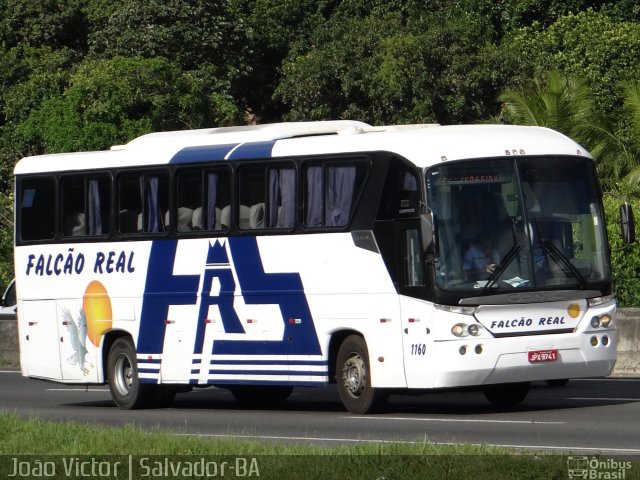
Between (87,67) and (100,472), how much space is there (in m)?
31.2

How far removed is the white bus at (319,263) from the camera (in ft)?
52.0

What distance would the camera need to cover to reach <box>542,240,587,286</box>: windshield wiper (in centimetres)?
1608

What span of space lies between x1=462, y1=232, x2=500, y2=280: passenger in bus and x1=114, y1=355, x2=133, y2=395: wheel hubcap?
571cm

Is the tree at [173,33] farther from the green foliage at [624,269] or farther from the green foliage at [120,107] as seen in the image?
the green foliage at [624,269]

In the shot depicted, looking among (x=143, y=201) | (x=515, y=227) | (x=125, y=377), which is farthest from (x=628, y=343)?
(x=143, y=201)

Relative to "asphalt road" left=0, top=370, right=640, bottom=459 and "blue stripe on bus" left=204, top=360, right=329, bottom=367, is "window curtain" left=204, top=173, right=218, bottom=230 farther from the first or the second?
"asphalt road" left=0, top=370, right=640, bottom=459

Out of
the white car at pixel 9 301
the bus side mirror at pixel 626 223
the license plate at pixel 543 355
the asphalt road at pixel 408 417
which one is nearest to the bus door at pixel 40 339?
the asphalt road at pixel 408 417

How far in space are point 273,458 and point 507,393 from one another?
7.21 meters

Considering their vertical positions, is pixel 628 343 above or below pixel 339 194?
below

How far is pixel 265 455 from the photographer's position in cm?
1105

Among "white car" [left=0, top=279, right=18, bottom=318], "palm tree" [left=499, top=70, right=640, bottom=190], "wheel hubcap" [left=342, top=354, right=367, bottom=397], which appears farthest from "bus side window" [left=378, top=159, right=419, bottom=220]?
"white car" [left=0, top=279, right=18, bottom=318]

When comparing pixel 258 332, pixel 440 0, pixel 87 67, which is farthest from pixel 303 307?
pixel 440 0

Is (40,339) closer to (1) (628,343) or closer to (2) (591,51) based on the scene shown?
(1) (628,343)

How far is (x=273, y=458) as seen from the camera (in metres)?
10.9
